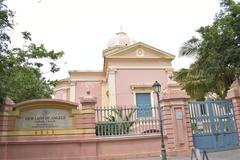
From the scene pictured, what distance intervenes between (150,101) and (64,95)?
9150mm

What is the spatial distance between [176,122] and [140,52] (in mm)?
11803

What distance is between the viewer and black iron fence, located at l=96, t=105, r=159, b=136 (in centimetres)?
1173

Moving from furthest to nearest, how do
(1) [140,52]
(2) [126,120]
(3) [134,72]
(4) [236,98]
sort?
(1) [140,52]
(3) [134,72]
(4) [236,98]
(2) [126,120]

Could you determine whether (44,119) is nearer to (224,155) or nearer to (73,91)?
(224,155)

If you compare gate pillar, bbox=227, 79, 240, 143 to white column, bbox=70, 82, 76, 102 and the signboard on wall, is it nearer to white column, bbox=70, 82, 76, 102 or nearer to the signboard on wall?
the signboard on wall

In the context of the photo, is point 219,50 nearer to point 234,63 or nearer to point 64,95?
point 234,63

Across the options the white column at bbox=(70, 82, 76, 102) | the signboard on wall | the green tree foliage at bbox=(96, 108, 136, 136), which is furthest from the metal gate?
the white column at bbox=(70, 82, 76, 102)

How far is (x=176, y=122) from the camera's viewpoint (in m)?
11.8

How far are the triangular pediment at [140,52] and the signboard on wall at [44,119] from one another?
447 inches

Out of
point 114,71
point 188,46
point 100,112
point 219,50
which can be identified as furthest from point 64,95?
point 219,50

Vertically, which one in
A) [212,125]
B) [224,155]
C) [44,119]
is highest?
[44,119]

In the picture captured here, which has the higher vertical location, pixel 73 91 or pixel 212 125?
pixel 73 91

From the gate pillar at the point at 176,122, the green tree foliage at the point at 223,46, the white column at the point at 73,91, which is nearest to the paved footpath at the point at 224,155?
the gate pillar at the point at 176,122

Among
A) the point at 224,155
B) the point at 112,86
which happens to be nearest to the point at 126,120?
the point at 224,155
